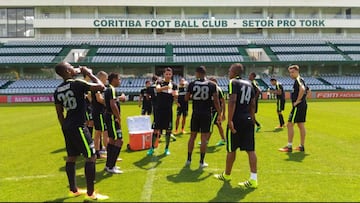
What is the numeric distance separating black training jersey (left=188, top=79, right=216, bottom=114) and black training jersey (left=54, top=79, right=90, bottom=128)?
2.68 metres

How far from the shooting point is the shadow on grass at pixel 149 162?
8.10 m

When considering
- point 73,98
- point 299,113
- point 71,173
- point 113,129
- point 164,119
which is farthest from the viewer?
point 299,113

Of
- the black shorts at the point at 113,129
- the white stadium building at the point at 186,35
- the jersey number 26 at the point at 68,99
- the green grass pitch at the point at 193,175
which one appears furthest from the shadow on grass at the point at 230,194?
the white stadium building at the point at 186,35

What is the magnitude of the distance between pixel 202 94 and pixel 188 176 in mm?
1801

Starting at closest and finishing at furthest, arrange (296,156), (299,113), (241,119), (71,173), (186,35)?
(71,173) → (241,119) → (296,156) → (299,113) → (186,35)

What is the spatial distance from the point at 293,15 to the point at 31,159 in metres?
49.6

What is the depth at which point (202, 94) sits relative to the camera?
24.9 feet

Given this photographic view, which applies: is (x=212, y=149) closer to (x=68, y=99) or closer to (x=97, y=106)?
(x=97, y=106)

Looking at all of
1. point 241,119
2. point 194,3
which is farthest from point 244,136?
point 194,3

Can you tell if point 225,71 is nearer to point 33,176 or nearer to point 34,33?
point 34,33

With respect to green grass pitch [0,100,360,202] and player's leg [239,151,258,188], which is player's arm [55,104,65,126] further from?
player's leg [239,151,258,188]

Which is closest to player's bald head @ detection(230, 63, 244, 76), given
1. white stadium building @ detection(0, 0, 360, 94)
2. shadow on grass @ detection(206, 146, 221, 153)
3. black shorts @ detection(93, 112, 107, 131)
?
black shorts @ detection(93, 112, 107, 131)

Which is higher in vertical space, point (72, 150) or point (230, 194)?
point (72, 150)

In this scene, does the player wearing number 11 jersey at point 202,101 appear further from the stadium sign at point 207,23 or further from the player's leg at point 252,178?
the stadium sign at point 207,23
